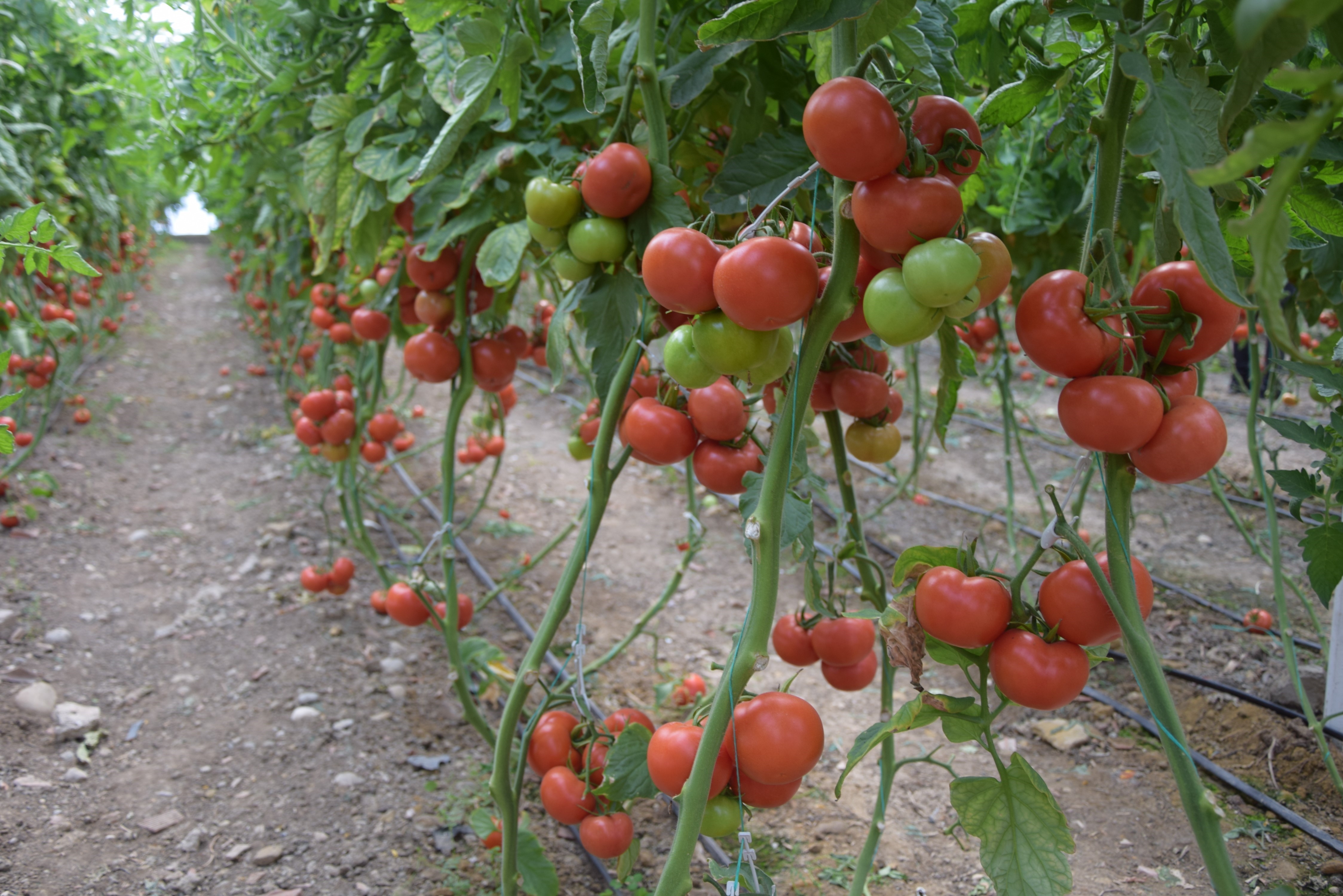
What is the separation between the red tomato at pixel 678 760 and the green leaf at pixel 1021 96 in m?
0.62

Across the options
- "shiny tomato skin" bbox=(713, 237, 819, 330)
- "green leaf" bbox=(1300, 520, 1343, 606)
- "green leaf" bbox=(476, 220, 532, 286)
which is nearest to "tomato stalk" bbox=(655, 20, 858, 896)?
"shiny tomato skin" bbox=(713, 237, 819, 330)

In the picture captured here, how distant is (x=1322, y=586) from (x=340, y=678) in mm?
2027

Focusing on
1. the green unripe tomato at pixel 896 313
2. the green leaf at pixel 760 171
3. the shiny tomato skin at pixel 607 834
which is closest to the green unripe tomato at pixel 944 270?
the green unripe tomato at pixel 896 313

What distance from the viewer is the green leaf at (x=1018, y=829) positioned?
69 cm

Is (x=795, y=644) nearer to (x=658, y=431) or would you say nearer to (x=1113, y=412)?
(x=658, y=431)

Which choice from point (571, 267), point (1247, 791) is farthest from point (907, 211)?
point (1247, 791)

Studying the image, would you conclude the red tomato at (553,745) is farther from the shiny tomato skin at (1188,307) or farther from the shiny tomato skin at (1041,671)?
the shiny tomato skin at (1188,307)

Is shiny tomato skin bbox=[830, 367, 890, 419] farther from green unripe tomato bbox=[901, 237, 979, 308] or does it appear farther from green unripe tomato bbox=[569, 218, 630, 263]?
green unripe tomato bbox=[901, 237, 979, 308]

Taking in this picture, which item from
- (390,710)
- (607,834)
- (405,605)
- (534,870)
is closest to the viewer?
(607,834)

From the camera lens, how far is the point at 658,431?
960 millimetres

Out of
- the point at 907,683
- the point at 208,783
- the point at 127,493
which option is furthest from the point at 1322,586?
the point at 127,493

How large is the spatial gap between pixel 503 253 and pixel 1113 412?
82 centimetres

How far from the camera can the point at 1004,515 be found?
3172 millimetres

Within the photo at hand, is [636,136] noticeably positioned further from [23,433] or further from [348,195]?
[23,433]
